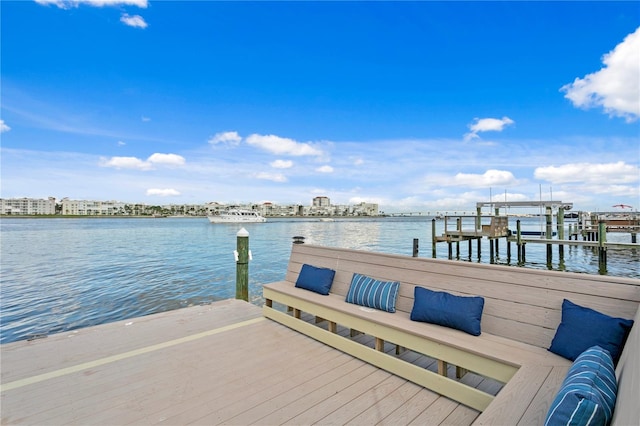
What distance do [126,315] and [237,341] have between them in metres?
4.13

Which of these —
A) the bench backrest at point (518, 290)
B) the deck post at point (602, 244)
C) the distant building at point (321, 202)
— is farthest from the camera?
the distant building at point (321, 202)

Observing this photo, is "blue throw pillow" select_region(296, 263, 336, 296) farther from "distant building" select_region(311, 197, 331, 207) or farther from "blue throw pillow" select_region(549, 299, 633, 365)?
"distant building" select_region(311, 197, 331, 207)

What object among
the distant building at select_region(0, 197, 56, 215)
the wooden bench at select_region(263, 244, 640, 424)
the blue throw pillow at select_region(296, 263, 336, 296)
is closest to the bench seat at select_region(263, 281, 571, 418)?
the wooden bench at select_region(263, 244, 640, 424)

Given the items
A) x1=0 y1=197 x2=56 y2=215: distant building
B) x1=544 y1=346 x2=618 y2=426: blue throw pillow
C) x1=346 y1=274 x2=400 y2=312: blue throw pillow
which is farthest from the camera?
x1=0 y1=197 x2=56 y2=215: distant building

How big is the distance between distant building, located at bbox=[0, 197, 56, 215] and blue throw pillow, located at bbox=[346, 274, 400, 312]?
293 ft

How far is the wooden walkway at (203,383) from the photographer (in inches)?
74.9

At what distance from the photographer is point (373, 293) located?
279 cm

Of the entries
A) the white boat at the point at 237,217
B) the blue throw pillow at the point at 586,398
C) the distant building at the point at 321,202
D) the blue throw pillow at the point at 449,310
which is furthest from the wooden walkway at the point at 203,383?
the distant building at the point at 321,202

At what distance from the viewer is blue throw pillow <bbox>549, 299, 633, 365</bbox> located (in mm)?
1587

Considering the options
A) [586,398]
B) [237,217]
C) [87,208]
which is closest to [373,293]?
[586,398]

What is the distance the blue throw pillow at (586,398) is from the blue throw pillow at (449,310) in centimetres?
94

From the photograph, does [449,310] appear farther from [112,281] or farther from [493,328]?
[112,281]

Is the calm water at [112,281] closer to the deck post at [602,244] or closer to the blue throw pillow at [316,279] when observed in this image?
the deck post at [602,244]

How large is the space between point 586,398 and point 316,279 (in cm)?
255
